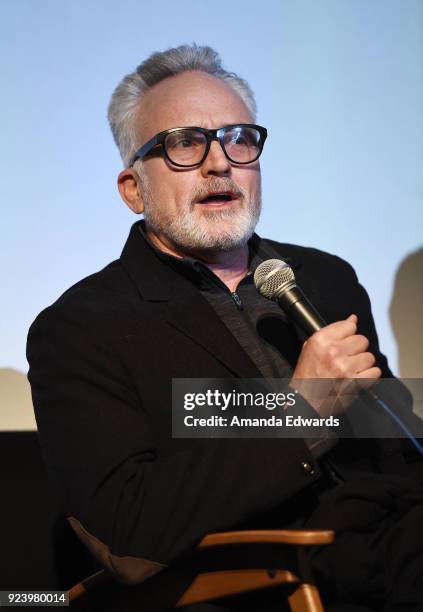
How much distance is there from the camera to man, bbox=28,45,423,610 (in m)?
1.58

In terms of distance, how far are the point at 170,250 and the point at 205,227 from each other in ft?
0.49

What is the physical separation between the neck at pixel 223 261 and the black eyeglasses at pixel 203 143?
21 cm

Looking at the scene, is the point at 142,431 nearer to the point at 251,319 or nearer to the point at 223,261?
the point at 251,319

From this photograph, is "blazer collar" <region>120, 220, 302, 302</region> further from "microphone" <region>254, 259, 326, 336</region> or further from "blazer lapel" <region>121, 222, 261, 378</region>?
"microphone" <region>254, 259, 326, 336</region>

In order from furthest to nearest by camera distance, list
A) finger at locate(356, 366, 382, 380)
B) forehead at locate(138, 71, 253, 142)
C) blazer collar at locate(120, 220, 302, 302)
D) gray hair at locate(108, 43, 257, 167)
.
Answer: gray hair at locate(108, 43, 257, 167) < forehead at locate(138, 71, 253, 142) < blazer collar at locate(120, 220, 302, 302) < finger at locate(356, 366, 382, 380)

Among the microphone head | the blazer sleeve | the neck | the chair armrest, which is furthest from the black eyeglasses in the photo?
the chair armrest

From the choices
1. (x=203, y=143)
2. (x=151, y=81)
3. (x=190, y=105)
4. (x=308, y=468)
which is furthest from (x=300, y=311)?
(x=151, y=81)

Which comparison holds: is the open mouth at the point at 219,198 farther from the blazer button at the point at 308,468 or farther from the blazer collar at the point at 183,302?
the blazer button at the point at 308,468

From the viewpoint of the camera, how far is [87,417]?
1.70m

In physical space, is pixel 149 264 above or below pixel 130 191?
below

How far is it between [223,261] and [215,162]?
25cm

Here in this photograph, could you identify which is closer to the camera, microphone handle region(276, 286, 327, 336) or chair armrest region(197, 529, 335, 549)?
chair armrest region(197, 529, 335, 549)

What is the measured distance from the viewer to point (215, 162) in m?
2.00

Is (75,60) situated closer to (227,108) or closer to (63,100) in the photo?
(63,100)
